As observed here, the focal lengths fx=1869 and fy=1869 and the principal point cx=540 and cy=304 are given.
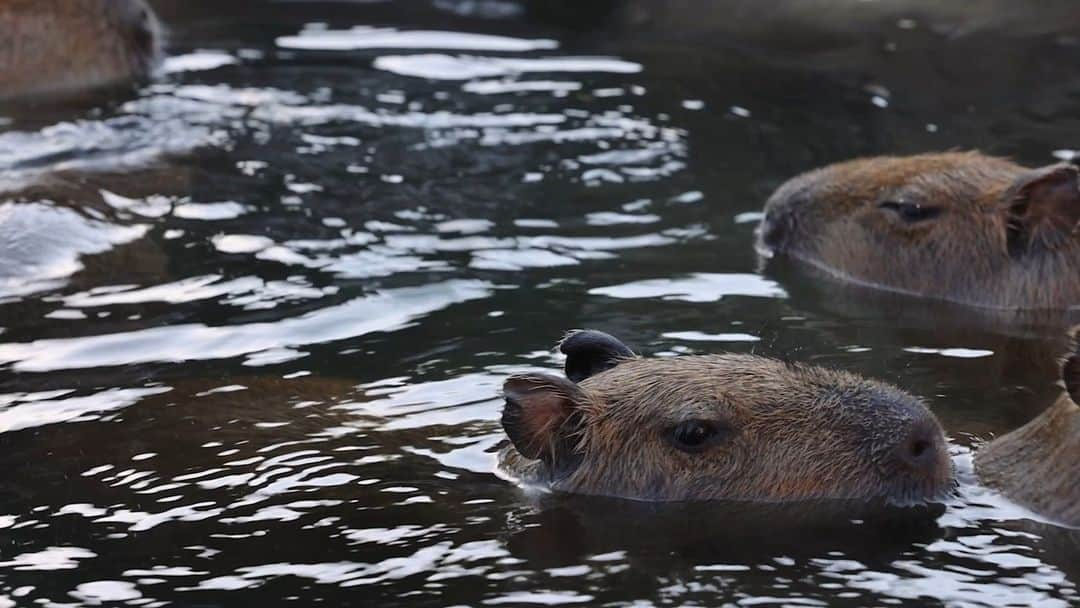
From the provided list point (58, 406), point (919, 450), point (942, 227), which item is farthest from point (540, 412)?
point (942, 227)

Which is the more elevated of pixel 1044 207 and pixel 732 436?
pixel 1044 207

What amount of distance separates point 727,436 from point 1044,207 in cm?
337

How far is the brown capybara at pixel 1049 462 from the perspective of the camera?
5.78 m

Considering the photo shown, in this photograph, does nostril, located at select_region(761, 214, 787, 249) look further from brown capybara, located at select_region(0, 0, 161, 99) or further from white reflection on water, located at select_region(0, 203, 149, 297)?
brown capybara, located at select_region(0, 0, 161, 99)

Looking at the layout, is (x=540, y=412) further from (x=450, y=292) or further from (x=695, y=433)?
(x=450, y=292)

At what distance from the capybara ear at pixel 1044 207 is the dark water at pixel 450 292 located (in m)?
0.43

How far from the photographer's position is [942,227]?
928cm

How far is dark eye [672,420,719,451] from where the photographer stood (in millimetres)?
6102

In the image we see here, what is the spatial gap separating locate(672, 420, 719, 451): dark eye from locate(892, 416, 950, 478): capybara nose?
0.59 metres

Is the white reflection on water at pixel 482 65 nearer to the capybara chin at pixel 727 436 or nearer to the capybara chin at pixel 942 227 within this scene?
the capybara chin at pixel 942 227

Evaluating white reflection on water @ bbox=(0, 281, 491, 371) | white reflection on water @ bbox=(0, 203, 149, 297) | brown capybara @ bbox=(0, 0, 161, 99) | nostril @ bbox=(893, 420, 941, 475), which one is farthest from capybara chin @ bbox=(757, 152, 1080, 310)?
brown capybara @ bbox=(0, 0, 161, 99)

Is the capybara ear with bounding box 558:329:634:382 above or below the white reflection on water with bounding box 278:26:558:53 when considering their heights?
below

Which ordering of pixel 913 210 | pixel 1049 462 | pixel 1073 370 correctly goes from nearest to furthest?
pixel 1073 370, pixel 1049 462, pixel 913 210

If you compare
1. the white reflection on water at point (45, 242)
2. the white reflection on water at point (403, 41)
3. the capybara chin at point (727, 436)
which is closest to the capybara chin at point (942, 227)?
the capybara chin at point (727, 436)
